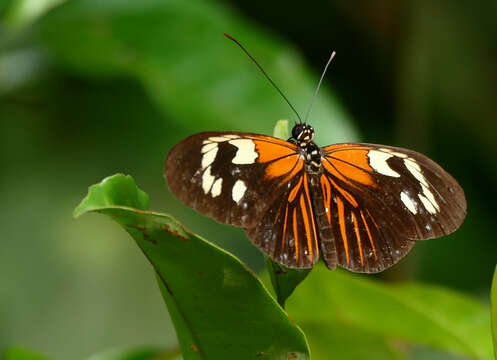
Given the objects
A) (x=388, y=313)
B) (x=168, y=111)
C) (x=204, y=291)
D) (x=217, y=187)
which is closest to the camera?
(x=204, y=291)

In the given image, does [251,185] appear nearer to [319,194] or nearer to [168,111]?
[319,194]

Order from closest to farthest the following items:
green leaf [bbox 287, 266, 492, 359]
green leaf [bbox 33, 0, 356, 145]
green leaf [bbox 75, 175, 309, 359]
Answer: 1. green leaf [bbox 75, 175, 309, 359]
2. green leaf [bbox 287, 266, 492, 359]
3. green leaf [bbox 33, 0, 356, 145]

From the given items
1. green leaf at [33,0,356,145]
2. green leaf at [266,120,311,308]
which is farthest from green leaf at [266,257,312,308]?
green leaf at [33,0,356,145]

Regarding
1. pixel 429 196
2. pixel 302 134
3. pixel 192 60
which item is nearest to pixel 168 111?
pixel 192 60

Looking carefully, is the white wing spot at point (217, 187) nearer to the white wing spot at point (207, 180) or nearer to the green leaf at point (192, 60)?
the white wing spot at point (207, 180)

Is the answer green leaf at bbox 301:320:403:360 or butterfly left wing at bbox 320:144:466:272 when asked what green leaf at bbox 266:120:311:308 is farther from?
green leaf at bbox 301:320:403:360

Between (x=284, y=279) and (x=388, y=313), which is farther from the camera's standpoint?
(x=388, y=313)

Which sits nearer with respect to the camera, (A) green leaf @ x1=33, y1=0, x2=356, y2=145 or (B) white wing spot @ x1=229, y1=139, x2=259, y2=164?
(B) white wing spot @ x1=229, y1=139, x2=259, y2=164

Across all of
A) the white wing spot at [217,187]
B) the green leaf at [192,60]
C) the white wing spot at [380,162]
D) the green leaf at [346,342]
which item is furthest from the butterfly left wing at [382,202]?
the green leaf at [192,60]
